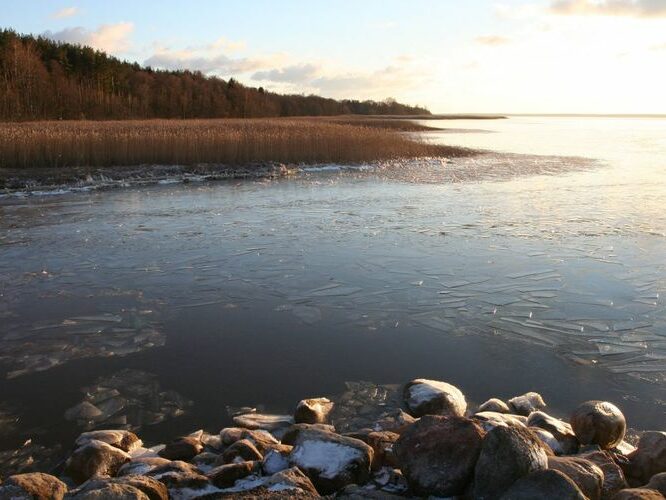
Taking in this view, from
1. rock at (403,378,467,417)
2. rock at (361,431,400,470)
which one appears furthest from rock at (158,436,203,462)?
rock at (403,378,467,417)

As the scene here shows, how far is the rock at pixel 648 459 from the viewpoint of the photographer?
2.79 meters

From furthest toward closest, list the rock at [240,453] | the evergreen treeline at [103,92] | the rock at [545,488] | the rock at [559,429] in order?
1. the evergreen treeline at [103,92]
2. the rock at [559,429]
3. the rock at [240,453]
4. the rock at [545,488]

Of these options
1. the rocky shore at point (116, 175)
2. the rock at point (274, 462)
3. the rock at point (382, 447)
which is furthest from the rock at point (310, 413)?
the rocky shore at point (116, 175)

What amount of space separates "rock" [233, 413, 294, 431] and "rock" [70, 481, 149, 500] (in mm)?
1083

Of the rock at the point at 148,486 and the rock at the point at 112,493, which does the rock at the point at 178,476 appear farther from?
the rock at the point at 112,493

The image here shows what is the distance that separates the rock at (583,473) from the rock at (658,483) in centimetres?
20

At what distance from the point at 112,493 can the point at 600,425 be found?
2.45 metres

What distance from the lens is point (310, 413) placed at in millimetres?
3357

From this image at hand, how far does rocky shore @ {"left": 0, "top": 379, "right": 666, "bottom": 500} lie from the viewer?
2408 millimetres

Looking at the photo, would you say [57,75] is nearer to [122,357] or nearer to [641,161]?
[641,161]

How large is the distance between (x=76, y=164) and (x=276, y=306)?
13.0 meters

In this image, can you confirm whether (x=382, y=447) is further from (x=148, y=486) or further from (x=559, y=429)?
(x=148, y=486)

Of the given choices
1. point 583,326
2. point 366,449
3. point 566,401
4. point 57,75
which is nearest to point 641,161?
point 583,326

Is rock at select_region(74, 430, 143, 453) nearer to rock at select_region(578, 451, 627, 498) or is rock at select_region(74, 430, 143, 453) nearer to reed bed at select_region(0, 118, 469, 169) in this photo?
rock at select_region(578, 451, 627, 498)
